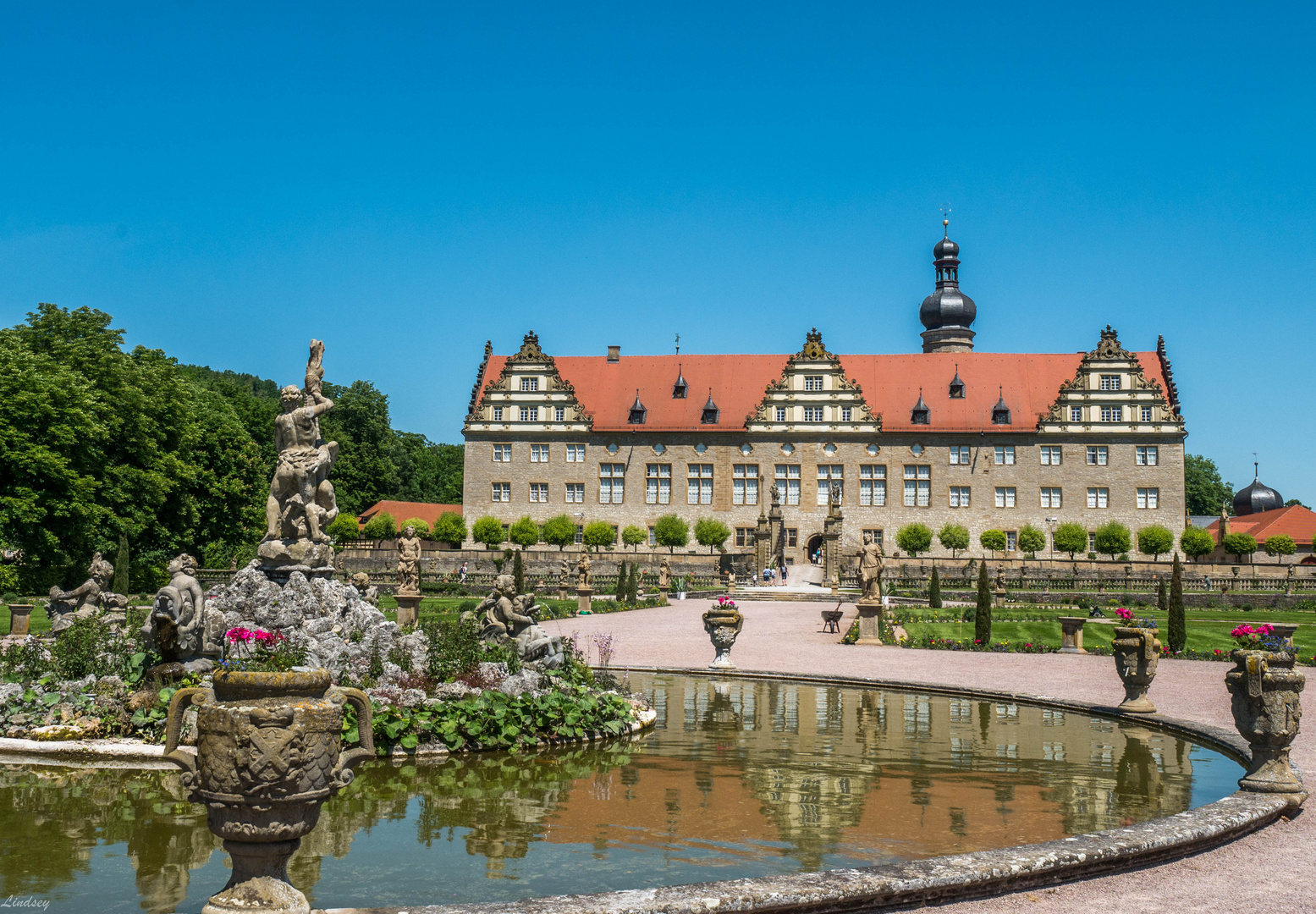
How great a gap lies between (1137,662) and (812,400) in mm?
44030

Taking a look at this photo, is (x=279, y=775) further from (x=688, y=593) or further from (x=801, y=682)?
(x=688, y=593)

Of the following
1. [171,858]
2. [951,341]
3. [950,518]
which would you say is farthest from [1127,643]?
[951,341]

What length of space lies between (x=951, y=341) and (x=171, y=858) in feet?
206

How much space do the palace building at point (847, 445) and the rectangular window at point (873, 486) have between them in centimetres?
6

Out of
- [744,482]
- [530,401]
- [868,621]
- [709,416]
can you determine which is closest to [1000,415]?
[744,482]

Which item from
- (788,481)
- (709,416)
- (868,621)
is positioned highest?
(709,416)

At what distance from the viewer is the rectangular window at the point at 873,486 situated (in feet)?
183

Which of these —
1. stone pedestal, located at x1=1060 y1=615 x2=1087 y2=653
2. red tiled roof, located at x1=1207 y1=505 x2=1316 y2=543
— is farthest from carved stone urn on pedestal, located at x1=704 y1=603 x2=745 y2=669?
red tiled roof, located at x1=1207 y1=505 x2=1316 y2=543

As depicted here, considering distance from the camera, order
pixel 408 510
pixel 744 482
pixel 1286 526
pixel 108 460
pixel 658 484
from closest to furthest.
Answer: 1. pixel 108 460
2. pixel 744 482
3. pixel 658 484
4. pixel 408 510
5. pixel 1286 526

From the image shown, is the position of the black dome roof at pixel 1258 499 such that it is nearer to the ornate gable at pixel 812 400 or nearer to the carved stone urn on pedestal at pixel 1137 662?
the ornate gable at pixel 812 400

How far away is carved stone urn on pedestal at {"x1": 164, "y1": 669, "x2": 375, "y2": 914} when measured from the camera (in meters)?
4.70

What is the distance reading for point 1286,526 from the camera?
208ft

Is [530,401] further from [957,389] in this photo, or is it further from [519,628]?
[519,628]

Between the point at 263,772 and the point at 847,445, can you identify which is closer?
the point at 263,772
